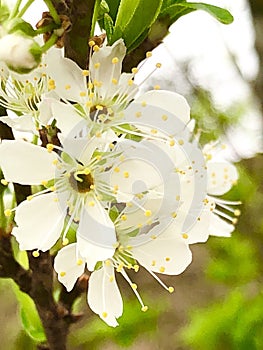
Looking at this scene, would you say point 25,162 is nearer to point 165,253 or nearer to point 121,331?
point 165,253

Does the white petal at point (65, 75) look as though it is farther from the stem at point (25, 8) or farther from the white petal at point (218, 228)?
the white petal at point (218, 228)

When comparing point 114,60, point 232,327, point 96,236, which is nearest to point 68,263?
point 96,236

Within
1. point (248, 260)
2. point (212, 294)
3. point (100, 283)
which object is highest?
point (100, 283)

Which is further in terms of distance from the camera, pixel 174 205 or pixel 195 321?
pixel 195 321

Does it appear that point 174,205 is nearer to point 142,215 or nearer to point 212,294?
point 142,215

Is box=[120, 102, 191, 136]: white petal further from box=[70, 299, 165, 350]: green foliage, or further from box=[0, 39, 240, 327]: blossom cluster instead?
box=[70, 299, 165, 350]: green foliage

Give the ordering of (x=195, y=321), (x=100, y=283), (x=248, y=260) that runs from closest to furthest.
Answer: (x=100, y=283) < (x=195, y=321) < (x=248, y=260)

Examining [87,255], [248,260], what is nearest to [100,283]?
[87,255]

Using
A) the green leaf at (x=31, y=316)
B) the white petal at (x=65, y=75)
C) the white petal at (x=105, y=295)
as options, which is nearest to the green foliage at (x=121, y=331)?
the green leaf at (x=31, y=316)
